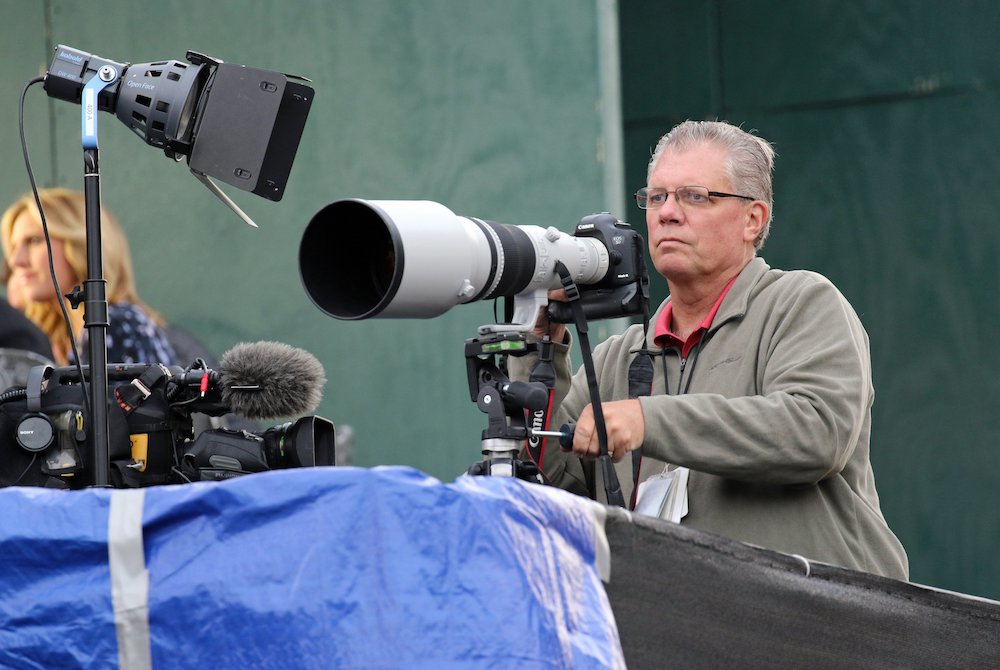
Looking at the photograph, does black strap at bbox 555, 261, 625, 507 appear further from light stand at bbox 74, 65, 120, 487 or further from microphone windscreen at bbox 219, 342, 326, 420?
light stand at bbox 74, 65, 120, 487

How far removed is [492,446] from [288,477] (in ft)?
1.52

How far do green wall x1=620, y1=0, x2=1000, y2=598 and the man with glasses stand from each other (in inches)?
145

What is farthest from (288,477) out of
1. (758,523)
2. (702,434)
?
(758,523)

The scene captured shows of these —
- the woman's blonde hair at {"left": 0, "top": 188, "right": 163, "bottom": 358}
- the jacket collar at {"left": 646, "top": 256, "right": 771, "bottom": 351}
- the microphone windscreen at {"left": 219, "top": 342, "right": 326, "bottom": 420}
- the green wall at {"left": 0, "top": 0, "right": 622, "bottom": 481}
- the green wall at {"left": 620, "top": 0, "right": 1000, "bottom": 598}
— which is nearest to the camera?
the microphone windscreen at {"left": 219, "top": 342, "right": 326, "bottom": 420}

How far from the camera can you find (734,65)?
6309 mm

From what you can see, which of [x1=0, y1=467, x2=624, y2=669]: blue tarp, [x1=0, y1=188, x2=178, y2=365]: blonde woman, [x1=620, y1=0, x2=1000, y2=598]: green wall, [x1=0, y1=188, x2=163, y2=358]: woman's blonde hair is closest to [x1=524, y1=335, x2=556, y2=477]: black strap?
[x1=0, y1=467, x2=624, y2=669]: blue tarp

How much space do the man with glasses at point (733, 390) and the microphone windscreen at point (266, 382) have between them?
1.12ft

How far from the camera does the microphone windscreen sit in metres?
1.99

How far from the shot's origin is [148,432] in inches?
78.0

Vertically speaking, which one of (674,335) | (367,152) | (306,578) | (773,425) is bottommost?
(306,578)

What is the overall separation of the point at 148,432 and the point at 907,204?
15.1 feet

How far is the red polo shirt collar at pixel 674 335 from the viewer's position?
229 centimetres

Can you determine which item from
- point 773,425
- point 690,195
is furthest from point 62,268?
point 773,425

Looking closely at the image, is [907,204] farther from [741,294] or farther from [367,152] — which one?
[741,294]
